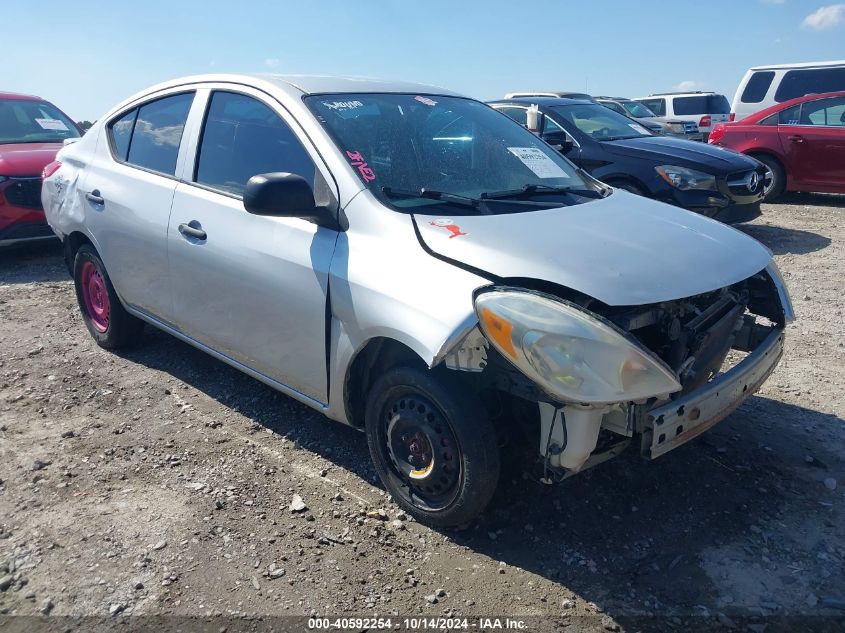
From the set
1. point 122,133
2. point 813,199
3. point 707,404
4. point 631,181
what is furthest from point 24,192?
point 813,199

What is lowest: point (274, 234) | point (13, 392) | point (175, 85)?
point (13, 392)

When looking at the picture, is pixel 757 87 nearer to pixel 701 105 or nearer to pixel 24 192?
pixel 701 105

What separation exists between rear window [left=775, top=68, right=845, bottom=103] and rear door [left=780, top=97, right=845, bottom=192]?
2.27m

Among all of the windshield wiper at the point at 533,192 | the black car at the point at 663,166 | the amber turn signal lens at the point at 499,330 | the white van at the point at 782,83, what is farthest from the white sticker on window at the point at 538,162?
the white van at the point at 782,83

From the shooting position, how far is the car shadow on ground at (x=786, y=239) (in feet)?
25.6

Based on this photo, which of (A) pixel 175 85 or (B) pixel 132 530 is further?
Result: (A) pixel 175 85

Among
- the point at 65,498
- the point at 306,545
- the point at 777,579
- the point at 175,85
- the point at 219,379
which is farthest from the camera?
the point at 219,379

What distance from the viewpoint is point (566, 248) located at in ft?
9.02

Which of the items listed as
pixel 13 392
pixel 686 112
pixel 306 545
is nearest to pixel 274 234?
pixel 306 545

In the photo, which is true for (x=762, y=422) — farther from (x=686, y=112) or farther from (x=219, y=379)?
(x=686, y=112)

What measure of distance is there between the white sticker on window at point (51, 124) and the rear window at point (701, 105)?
643 inches

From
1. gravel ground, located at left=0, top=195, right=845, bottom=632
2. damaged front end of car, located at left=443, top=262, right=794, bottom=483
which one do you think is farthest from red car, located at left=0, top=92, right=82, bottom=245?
damaged front end of car, located at left=443, top=262, right=794, bottom=483

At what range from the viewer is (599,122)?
848 cm

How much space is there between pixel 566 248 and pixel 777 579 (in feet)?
4.90
